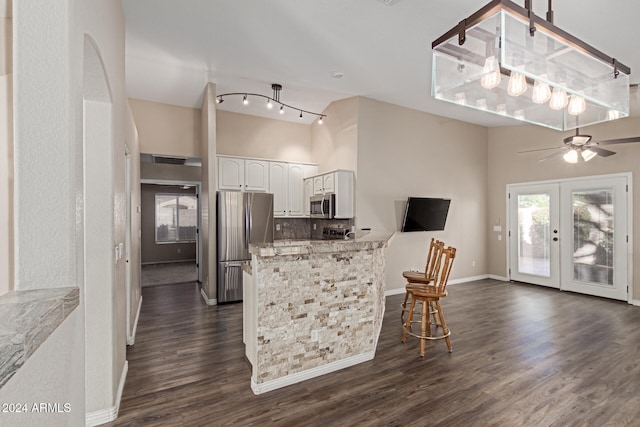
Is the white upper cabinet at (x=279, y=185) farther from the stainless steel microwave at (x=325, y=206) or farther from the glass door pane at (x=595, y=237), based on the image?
the glass door pane at (x=595, y=237)

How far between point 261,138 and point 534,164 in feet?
18.7

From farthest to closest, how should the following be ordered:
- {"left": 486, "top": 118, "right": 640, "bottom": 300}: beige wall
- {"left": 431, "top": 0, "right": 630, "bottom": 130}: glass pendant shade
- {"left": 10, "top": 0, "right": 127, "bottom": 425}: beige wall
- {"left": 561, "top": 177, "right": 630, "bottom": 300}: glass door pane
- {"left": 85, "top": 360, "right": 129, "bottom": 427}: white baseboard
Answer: {"left": 561, "top": 177, "right": 630, "bottom": 300}: glass door pane < {"left": 486, "top": 118, "right": 640, "bottom": 300}: beige wall < {"left": 85, "top": 360, "right": 129, "bottom": 427}: white baseboard < {"left": 431, "top": 0, "right": 630, "bottom": 130}: glass pendant shade < {"left": 10, "top": 0, "right": 127, "bottom": 425}: beige wall

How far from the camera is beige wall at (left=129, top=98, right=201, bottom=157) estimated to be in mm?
5609

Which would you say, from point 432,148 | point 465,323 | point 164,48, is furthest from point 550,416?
point 164,48

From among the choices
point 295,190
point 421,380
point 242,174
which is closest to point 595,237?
point 421,380

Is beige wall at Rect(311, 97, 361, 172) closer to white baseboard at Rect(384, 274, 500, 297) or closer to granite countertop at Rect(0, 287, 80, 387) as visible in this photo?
white baseboard at Rect(384, 274, 500, 297)

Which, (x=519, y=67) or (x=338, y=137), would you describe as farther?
(x=338, y=137)

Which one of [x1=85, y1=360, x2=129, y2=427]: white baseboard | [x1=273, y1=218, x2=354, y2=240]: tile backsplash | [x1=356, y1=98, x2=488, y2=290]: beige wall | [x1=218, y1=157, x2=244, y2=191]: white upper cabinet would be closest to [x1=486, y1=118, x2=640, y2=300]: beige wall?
[x1=356, y1=98, x2=488, y2=290]: beige wall

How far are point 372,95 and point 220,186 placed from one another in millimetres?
3163

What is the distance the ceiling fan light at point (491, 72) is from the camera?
2244mm

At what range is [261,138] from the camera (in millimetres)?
6355

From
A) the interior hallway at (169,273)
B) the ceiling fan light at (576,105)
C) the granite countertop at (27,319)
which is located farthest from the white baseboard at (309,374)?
the interior hallway at (169,273)

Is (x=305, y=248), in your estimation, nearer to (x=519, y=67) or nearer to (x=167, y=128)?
(x=519, y=67)

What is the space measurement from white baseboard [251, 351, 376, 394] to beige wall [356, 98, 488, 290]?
2.74m
